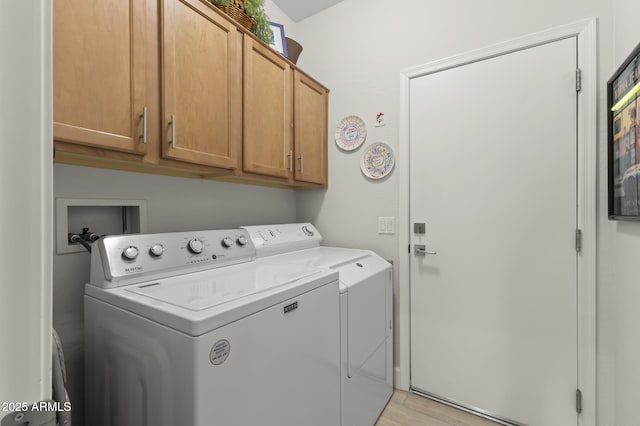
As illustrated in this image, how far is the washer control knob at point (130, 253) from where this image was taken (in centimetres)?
105

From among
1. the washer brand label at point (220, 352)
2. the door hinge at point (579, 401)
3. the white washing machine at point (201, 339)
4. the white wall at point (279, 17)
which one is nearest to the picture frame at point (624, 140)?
the door hinge at point (579, 401)

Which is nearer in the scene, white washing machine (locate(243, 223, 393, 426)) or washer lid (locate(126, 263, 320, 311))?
washer lid (locate(126, 263, 320, 311))

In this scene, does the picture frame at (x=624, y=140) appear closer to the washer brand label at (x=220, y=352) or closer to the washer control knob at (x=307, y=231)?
the washer brand label at (x=220, y=352)

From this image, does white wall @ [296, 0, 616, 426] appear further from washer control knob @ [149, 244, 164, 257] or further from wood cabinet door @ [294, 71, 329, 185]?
washer control knob @ [149, 244, 164, 257]

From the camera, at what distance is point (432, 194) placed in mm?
1873

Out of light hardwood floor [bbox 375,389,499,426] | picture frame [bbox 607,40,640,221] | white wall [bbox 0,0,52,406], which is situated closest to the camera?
white wall [bbox 0,0,52,406]

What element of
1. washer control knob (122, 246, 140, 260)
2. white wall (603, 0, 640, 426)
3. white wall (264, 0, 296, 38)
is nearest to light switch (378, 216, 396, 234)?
white wall (603, 0, 640, 426)

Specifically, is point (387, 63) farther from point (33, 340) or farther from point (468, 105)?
point (33, 340)

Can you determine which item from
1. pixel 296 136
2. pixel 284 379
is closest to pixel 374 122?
pixel 296 136

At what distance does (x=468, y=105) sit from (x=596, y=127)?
Result: 0.62 m

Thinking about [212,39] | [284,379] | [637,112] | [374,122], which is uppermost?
[212,39]

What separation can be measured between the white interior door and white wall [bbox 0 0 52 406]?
1871 mm

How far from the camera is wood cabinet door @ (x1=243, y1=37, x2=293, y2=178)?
60.5 inches

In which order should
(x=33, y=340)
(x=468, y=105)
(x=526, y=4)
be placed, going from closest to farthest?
(x=33, y=340) → (x=526, y=4) → (x=468, y=105)
